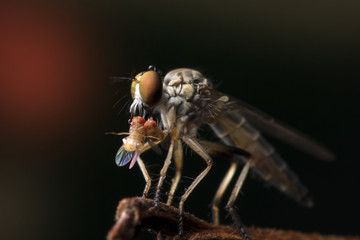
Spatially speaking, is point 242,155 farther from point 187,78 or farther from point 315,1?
point 315,1

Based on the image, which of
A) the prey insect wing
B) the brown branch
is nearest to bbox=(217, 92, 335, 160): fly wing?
the prey insect wing

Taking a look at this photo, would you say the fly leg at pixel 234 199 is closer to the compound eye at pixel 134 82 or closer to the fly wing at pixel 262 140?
the fly wing at pixel 262 140

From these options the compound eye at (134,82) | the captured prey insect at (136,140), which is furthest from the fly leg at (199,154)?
the compound eye at (134,82)

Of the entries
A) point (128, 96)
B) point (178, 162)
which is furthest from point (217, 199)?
point (128, 96)

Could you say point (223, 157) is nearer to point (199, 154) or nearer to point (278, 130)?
point (199, 154)

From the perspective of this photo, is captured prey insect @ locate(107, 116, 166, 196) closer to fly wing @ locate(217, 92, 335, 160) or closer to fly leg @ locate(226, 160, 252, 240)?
fly leg @ locate(226, 160, 252, 240)

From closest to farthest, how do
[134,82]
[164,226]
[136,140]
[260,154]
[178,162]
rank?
[164,226] → [136,140] → [134,82] → [178,162] → [260,154]
